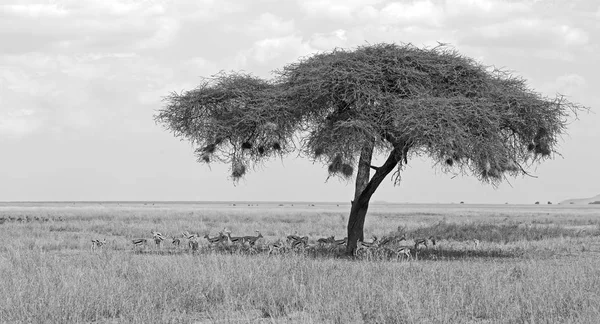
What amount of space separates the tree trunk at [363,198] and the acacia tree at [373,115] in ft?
0.13

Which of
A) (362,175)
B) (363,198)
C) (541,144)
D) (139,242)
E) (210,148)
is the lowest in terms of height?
(139,242)

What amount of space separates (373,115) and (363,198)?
326cm

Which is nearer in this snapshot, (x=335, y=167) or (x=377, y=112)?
(x=377, y=112)

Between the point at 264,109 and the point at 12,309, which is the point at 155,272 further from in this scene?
the point at 264,109

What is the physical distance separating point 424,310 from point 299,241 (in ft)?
43.1

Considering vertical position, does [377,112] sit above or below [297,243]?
above

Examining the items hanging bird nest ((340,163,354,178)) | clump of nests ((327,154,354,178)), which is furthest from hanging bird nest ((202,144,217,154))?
hanging bird nest ((340,163,354,178))

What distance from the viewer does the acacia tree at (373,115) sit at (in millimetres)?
22766

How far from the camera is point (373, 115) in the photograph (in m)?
24.1

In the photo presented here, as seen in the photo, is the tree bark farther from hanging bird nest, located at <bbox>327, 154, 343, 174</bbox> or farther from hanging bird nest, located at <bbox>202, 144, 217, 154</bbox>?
hanging bird nest, located at <bbox>202, 144, 217, 154</bbox>

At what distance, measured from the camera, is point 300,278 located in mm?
15195

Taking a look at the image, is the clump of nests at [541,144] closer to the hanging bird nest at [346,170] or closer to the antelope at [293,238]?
the hanging bird nest at [346,170]

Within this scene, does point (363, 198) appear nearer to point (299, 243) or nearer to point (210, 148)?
point (299, 243)

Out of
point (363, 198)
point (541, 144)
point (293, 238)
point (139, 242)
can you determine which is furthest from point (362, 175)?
point (139, 242)
